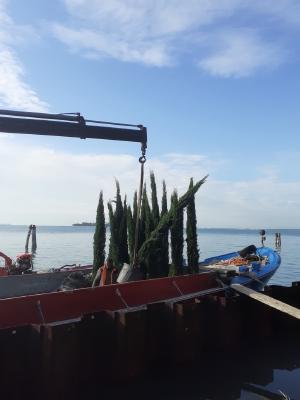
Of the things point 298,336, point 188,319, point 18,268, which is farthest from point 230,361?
point 18,268

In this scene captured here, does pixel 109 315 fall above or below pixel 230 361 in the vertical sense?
above

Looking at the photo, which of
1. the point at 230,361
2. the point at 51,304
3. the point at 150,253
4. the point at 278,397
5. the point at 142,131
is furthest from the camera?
the point at 150,253

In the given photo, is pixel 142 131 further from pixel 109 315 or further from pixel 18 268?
pixel 18 268

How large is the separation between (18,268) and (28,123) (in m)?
8.48

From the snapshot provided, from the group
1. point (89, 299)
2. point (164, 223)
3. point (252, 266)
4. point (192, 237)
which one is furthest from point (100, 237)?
point (89, 299)

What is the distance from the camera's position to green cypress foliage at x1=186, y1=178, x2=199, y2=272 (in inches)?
617

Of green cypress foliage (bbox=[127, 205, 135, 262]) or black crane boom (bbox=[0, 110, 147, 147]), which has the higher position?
black crane boom (bbox=[0, 110, 147, 147])

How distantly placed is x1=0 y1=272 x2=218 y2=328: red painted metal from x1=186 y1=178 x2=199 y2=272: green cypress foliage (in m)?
4.46

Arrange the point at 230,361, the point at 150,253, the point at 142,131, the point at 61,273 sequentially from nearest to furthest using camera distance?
the point at 230,361 < the point at 142,131 < the point at 61,273 < the point at 150,253

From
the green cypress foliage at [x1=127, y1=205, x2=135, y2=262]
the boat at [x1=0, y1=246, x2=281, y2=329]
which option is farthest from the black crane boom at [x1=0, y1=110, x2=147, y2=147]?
the green cypress foliage at [x1=127, y1=205, x2=135, y2=262]

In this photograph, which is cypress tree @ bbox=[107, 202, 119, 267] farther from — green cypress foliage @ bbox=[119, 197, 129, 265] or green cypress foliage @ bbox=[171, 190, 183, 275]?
green cypress foliage @ bbox=[171, 190, 183, 275]

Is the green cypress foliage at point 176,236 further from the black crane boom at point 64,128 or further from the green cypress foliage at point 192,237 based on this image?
the black crane boom at point 64,128

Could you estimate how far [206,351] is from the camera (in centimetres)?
866

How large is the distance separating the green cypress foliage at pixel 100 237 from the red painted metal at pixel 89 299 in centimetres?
612
